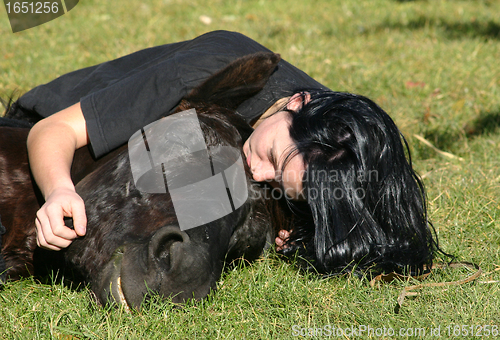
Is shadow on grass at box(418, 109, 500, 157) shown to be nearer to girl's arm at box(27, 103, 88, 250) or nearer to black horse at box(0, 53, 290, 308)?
black horse at box(0, 53, 290, 308)

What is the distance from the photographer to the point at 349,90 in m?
4.12

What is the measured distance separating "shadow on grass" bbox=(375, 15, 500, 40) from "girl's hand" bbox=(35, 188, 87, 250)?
16.4 feet

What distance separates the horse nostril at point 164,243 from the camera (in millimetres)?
1503

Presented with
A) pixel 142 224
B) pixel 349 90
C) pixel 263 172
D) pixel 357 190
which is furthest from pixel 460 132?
pixel 142 224

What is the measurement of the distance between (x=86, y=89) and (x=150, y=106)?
73 centimetres

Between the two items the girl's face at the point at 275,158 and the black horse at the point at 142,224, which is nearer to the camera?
the black horse at the point at 142,224

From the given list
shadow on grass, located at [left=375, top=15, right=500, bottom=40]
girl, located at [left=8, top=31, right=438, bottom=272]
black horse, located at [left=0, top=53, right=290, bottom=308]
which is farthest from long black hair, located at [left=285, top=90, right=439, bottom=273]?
shadow on grass, located at [left=375, top=15, right=500, bottom=40]

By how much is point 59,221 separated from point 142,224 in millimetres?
296

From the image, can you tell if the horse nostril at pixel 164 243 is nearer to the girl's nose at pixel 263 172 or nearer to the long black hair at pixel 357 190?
the girl's nose at pixel 263 172

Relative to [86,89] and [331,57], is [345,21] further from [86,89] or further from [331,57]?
[86,89]

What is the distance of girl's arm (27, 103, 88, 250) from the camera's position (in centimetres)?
165

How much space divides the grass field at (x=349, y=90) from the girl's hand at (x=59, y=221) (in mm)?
280

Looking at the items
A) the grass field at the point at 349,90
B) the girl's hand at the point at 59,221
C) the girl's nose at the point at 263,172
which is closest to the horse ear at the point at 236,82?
the girl's nose at the point at 263,172

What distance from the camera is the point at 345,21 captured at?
19.8ft
